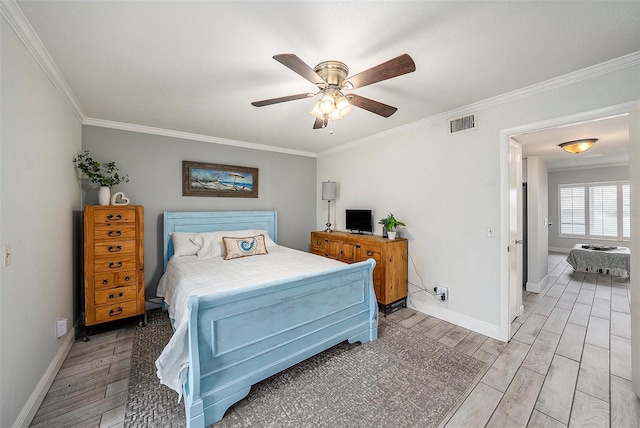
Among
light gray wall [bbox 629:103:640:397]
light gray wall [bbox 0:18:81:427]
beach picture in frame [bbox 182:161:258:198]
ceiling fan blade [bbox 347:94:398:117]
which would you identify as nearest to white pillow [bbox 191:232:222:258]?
beach picture in frame [bbox 182:161:258:198]

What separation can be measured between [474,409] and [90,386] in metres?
2.88

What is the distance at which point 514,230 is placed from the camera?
2.90 metres

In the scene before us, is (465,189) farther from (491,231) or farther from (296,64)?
(296,64)

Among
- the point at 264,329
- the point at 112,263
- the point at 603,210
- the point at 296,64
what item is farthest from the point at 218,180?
the point at 603,210

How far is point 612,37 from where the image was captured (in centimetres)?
172

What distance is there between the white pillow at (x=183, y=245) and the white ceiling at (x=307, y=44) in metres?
1.65

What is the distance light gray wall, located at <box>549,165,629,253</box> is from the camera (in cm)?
645

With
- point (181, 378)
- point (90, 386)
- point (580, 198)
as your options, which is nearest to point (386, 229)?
point (181, 378)

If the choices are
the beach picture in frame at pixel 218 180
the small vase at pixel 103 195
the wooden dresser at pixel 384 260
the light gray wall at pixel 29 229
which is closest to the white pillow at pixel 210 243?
the beach picture in frame at pixel 218 180

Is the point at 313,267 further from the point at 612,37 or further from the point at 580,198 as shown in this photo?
the point at 580,198

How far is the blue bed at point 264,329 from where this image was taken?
168 cm

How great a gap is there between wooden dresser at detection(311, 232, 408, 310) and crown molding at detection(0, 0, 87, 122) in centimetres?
343

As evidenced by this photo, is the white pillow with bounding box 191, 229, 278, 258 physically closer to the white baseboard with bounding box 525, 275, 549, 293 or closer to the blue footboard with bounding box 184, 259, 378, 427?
the blue footboard with bounding box 184, 259, 378, 427

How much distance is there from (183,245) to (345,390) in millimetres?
2684
